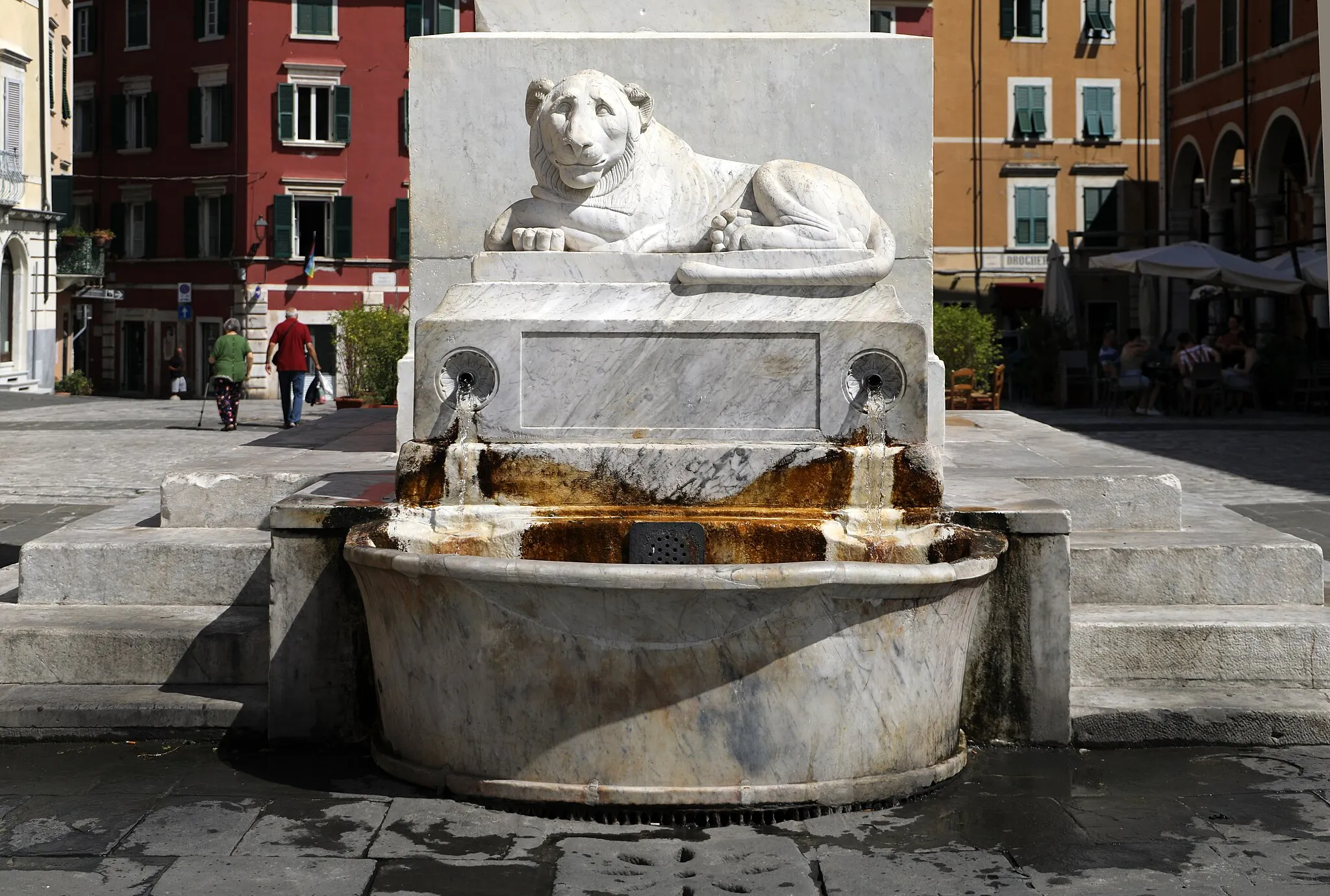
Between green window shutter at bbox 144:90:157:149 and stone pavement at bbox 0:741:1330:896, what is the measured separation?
43244 millimetres

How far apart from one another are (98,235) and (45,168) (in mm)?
4163

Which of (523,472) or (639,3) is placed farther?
(639,3)

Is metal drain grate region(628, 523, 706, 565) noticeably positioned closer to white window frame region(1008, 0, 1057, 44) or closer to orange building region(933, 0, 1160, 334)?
orange building region(933, 0, 1160, 334)

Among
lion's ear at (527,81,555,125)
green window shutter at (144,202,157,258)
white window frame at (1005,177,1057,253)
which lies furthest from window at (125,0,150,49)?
lion's ear at (527,81,555,125)

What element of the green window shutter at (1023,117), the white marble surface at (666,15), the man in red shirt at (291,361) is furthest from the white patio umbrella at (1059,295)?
the white marble surface at (666,15)

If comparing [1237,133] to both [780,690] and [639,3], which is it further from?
[780,690]

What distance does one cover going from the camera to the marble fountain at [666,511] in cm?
427

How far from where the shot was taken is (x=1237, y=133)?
34.5 m

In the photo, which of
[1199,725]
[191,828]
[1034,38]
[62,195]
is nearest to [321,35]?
[62,195]

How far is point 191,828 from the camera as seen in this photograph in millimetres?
4289

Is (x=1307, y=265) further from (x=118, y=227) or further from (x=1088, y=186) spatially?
(x=118, y=227)

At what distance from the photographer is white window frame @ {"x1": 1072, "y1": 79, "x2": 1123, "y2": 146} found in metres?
45.2

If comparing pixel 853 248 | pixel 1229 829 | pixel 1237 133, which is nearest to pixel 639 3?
pixel 853 248

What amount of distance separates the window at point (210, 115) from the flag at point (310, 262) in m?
3.53
